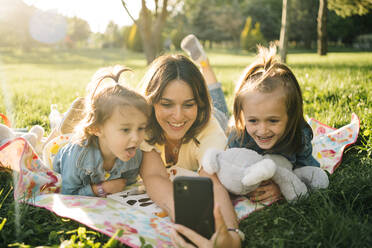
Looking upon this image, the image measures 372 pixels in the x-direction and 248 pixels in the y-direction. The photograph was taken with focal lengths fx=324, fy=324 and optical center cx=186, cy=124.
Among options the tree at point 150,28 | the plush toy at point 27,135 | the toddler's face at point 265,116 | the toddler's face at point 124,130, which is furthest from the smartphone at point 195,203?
the tree at point 150,28

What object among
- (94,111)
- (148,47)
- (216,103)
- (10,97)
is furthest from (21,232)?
(148,47)

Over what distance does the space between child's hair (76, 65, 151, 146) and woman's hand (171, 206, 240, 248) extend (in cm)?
95

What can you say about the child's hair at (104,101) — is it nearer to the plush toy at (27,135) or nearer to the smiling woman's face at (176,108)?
the smiling woman's face at (176,108)

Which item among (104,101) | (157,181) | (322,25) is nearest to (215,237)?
(157,181)

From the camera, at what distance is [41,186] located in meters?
2.42

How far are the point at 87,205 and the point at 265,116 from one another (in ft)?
4.41

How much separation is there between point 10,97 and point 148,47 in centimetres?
826

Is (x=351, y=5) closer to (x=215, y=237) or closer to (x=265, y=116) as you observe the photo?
(x=265, y=116)

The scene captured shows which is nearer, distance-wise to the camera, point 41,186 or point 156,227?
point 156,227

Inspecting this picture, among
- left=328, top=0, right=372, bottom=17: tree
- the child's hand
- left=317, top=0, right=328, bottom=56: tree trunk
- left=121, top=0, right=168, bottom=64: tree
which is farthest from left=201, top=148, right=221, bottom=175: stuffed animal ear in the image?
left=317, top=0, right=328, bottom=56: tree trunk

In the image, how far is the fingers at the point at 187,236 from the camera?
64.2 inches

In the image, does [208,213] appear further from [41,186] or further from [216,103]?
[216,103]

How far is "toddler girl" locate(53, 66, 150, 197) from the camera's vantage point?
7.51 feet

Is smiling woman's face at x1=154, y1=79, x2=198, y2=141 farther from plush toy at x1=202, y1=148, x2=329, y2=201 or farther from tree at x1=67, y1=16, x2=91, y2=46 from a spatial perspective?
tree at x1=67, y1=16, x2=91, y2=46
